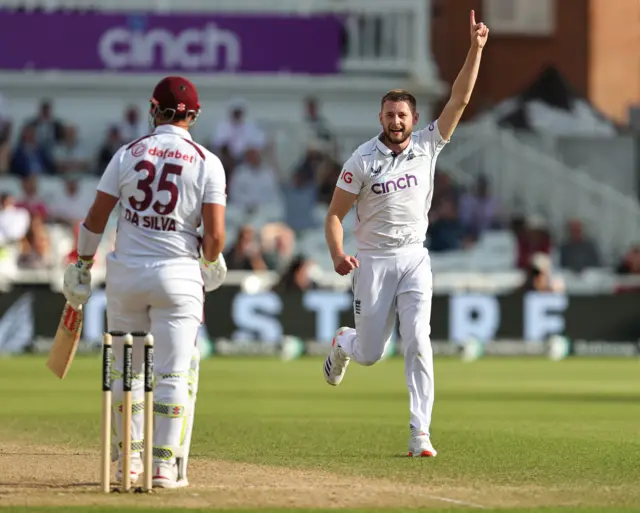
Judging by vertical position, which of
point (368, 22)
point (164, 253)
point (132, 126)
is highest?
point (368, 22)

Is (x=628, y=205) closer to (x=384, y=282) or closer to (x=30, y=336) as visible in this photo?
(x=30, y=336)

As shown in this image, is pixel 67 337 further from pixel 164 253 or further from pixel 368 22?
pixel 368 22

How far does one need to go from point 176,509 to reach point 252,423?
4706 millimetres

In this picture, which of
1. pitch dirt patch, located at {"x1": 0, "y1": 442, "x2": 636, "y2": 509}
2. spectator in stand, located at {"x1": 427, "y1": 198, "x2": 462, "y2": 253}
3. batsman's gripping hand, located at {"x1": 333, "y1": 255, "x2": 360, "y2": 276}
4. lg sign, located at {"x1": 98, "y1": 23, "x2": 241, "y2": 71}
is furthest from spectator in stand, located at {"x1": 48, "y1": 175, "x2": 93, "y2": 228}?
pitch dirt patch, located at {"x1": 0, "y1": 442, "x2": 636, "y2": 509}

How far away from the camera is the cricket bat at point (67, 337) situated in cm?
821

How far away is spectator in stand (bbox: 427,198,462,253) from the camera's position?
23.7 m

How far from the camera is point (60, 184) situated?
24.3m

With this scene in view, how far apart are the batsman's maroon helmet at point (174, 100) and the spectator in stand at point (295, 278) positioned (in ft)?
41.9

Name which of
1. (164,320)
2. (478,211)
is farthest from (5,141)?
(164,320)

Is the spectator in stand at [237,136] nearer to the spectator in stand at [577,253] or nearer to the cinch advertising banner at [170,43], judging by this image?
the cinch advertising banner at [170,43]

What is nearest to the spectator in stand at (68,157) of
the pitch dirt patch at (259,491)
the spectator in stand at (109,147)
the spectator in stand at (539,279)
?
the spectator in stand at (109,147)

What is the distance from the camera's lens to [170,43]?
26688 millimetres

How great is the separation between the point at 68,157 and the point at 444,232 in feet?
19.3

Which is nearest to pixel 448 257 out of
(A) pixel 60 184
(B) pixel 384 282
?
(A) pixel 60 184
